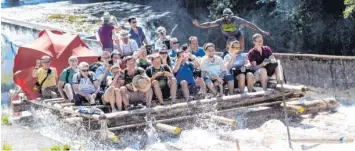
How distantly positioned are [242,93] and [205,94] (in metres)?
0.71

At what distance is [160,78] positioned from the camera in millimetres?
10508

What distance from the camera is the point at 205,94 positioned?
36.1 ft

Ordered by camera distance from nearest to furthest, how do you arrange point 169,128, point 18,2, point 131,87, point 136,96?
point 169,128, point 131,87, point 136,96, point 18,2

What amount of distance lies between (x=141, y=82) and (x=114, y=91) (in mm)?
442

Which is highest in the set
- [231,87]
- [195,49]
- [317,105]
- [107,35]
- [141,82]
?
[107,35]

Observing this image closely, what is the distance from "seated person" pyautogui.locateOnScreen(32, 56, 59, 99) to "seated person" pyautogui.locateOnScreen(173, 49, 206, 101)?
219cm

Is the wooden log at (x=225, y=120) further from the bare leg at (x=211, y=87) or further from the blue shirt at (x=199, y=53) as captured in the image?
the blue shirt at (x=199, y=53)

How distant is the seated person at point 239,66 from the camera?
1121cm

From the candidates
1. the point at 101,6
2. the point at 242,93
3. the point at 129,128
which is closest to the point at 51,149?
the point at 129,128

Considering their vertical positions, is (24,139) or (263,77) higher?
(263,77)

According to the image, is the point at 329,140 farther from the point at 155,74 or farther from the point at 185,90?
the point at 155,74

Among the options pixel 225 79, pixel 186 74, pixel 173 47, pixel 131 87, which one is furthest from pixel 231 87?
pixel 131 87

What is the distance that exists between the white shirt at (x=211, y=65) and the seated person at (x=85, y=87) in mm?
1780

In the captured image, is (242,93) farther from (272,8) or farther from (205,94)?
(272,8)
